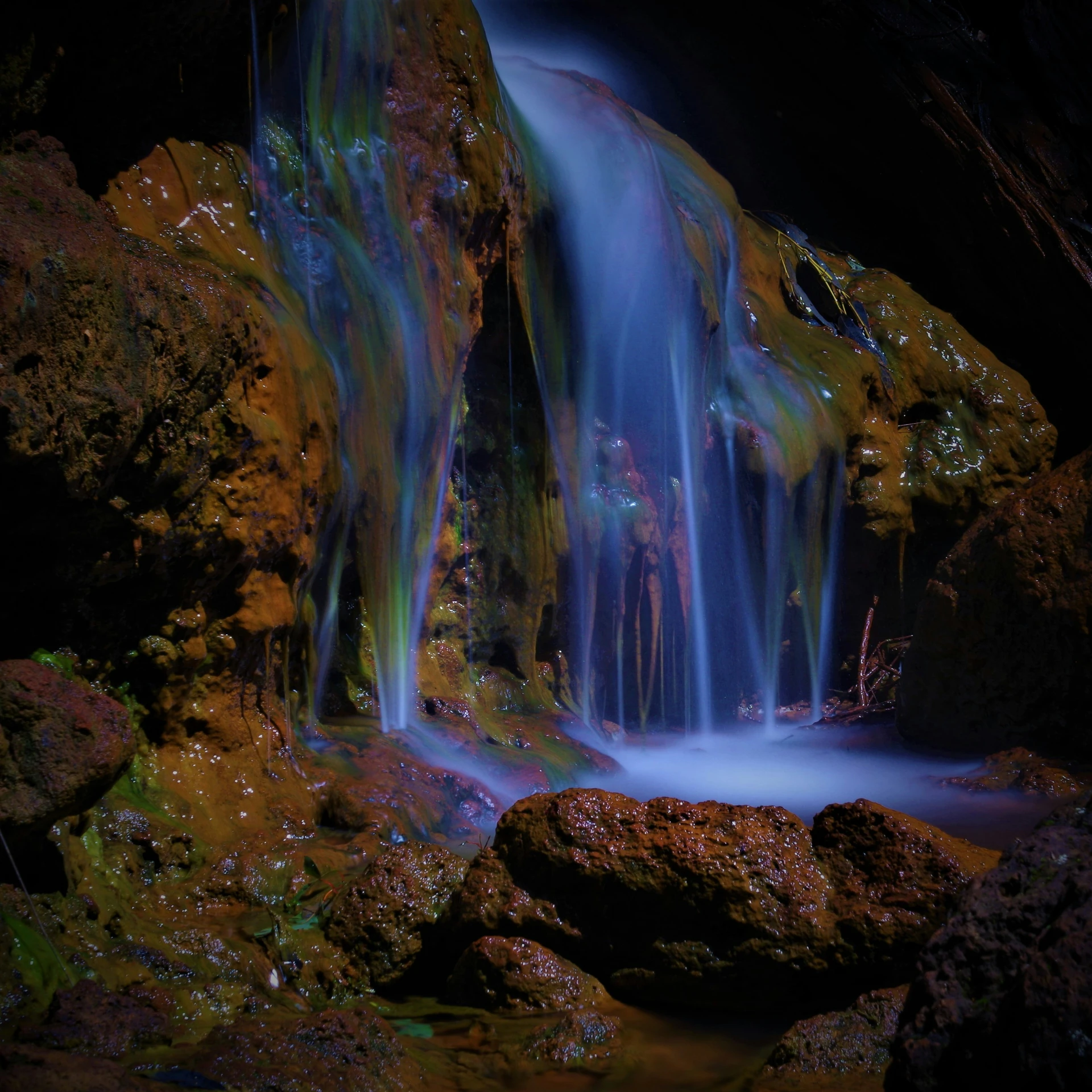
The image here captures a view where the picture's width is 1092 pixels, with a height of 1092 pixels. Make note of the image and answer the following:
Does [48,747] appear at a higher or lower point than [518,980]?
higher

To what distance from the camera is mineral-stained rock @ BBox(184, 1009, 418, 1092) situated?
84.5 inches

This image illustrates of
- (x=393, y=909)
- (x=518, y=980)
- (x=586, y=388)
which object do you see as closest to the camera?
(x=518, y=980)

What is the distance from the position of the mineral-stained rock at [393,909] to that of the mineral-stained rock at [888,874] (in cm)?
122

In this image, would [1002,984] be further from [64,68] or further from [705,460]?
[705,460]

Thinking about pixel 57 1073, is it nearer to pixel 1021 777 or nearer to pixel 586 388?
pixel 1021 777

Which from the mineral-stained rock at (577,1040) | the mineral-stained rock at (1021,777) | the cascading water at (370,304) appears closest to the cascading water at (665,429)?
the cascading water at (370,304)

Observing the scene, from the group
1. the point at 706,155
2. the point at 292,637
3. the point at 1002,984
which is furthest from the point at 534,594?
the point at 706,155

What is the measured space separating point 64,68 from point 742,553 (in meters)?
6.31

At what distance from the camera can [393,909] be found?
10.9ft

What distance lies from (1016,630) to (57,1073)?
19.3 ft

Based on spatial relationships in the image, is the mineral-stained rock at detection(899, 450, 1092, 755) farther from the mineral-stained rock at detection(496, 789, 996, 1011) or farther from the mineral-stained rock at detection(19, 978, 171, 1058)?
the mineral-stained rock at detection(19, 978, 171, 1058)

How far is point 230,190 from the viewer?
4.80 meters

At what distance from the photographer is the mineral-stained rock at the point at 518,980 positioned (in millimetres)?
2961

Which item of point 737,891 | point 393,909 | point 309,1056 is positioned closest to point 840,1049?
point 737,891
